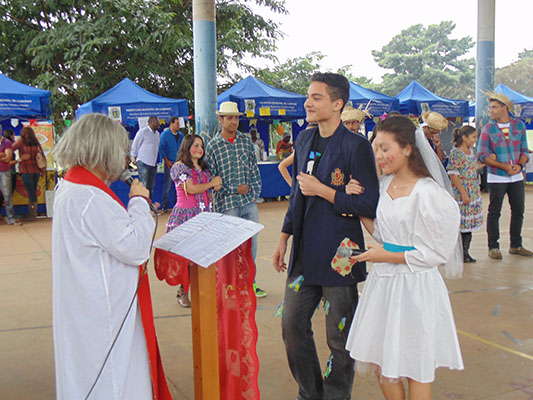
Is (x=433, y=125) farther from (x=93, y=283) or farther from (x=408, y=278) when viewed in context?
(x=93, y=283)

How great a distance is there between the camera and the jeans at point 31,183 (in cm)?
1073

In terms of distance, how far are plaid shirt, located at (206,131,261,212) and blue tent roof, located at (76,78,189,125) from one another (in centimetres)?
751

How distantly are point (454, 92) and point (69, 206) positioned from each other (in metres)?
53.3

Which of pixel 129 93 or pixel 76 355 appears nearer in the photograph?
pixel 76 355

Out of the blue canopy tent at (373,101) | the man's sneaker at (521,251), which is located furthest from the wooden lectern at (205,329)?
the blue canopy tent at (373,101)

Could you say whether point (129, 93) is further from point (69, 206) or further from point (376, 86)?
point (376, 86)

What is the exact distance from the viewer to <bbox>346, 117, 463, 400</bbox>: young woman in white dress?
225 cm

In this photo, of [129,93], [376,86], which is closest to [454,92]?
[376,86]

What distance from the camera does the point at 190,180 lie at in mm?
4723

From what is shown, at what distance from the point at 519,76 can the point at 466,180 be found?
45.1 meters

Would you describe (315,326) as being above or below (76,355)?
below

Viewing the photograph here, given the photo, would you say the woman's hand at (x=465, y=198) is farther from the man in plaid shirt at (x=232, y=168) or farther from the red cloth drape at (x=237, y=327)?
the red cloth drape at (x=237, y=327)

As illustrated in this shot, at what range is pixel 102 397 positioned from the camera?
2.16m

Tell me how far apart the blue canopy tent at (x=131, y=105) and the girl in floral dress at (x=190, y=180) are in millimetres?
7239
